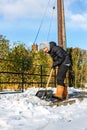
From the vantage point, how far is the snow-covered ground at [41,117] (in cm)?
669

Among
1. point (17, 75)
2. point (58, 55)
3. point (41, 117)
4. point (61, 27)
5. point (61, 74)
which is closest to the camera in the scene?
point (41, 117)

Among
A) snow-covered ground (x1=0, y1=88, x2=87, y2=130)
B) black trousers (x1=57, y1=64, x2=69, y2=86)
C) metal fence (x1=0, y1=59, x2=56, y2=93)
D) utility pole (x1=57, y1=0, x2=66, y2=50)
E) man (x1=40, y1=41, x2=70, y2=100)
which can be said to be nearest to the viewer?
snow-covered ground (x1=0, y1=88, x2=87, y2=130)

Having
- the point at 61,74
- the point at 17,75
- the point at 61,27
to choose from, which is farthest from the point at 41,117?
the point at 17,75

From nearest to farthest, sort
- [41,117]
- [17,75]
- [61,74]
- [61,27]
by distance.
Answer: [41,117], [61,74], [61,27], [17,75]

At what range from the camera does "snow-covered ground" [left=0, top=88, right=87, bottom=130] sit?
6.69 metres

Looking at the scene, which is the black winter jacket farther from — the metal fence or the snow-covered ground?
the metal fence

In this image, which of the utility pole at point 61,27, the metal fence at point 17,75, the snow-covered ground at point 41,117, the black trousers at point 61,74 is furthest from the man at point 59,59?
the metal fence at point 17,75

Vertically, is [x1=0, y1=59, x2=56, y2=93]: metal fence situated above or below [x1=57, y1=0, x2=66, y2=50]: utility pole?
below

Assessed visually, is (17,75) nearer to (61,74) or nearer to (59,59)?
(61,74)

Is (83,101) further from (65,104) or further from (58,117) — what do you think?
(58,117)

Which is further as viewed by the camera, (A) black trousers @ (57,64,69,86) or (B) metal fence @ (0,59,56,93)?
(B) metal fence @ (0,59,56,93)

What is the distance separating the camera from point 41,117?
7938mm

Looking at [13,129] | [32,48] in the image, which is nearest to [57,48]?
[13,129]

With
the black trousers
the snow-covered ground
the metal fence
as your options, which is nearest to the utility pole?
the metal fence
